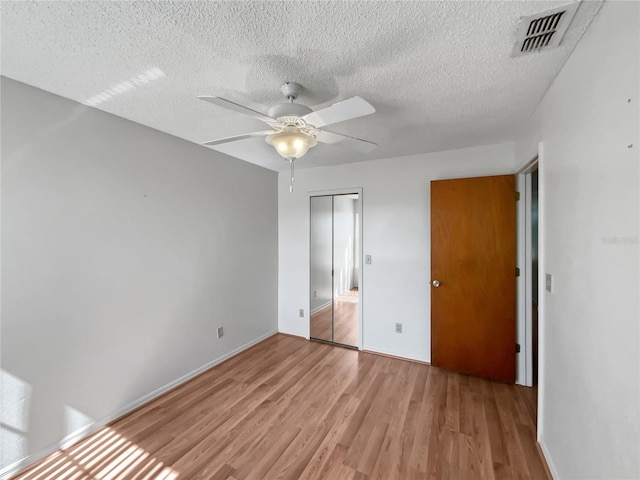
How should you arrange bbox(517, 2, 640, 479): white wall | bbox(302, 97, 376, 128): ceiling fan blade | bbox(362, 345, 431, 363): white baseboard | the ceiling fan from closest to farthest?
bbox(517, 2, 640, 479): white wall → bbox(302, 97, 376, 128): ceiling fan blade → the ceiling fan → bbox(362, 345, 431, 363): white baseboard

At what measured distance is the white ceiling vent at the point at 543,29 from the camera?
1078 mm

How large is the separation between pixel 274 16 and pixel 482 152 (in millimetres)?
2493

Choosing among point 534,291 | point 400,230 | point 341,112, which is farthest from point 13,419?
point 534,291

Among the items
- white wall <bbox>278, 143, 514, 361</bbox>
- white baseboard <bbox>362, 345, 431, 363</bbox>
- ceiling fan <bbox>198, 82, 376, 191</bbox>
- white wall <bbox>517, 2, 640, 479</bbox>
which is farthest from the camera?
white baseboard <bbox>362, 345, 431, 363</bbox>

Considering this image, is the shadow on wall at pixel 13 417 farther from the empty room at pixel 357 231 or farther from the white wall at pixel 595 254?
the white wall at pixel 595 254

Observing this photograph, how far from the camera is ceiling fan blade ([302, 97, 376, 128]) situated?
1.21 meters

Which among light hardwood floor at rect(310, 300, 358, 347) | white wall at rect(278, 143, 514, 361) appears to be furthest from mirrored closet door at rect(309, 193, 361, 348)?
white wall at rect(278, 143, 514, 361)

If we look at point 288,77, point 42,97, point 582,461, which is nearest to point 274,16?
point 288,77

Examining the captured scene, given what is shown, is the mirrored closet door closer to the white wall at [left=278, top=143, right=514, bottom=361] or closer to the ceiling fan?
the white wall at [left=278, top=143, right=514, bottom=361]

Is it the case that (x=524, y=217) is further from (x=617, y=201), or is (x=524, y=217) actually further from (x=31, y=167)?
(x=31, y=167)

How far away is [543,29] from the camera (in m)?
1.18

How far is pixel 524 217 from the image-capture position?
2523 mm

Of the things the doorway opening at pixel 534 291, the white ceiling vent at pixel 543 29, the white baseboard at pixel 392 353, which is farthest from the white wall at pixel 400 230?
the white ceiling vent at pixel 543 29

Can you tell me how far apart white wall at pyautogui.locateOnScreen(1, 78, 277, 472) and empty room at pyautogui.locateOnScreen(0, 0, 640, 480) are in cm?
1
